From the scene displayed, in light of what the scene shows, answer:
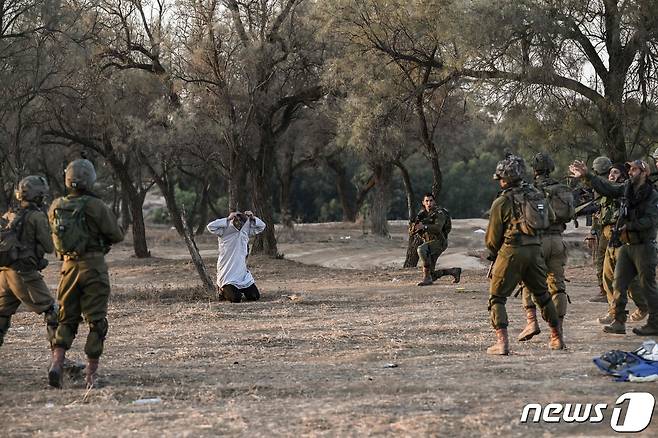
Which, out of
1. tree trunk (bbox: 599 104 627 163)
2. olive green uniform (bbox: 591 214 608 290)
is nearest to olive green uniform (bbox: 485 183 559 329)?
olive green uniform (bbox: 591 214 608 290)

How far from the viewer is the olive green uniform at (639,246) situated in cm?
962

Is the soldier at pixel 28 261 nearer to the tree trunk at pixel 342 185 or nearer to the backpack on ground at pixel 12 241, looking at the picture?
the backpack on ground at pixel 12 241

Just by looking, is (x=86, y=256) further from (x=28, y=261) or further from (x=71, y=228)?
(x=28, y=261)

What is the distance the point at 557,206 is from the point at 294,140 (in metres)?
28.8

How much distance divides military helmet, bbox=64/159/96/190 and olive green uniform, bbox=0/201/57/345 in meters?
0.61

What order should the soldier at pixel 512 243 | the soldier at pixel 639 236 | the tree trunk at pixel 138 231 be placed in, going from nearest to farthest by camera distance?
the soldier at pixel 512 243 < the soldier at pixel 639 236 < the tree trunk at pixel 138 231

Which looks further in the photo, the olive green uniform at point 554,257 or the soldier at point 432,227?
the soldier at point 432,227

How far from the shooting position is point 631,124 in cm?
1917

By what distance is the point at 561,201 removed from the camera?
32.2 ft

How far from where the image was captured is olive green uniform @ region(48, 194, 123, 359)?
7.34m

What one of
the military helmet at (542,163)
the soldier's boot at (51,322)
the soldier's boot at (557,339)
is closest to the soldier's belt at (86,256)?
the soldier's boot at (51,322)

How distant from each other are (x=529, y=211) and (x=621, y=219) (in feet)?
6.34

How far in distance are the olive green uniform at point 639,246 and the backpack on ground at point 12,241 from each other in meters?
5.38

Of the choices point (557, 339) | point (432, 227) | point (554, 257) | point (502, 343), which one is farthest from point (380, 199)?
point (502, 343)
